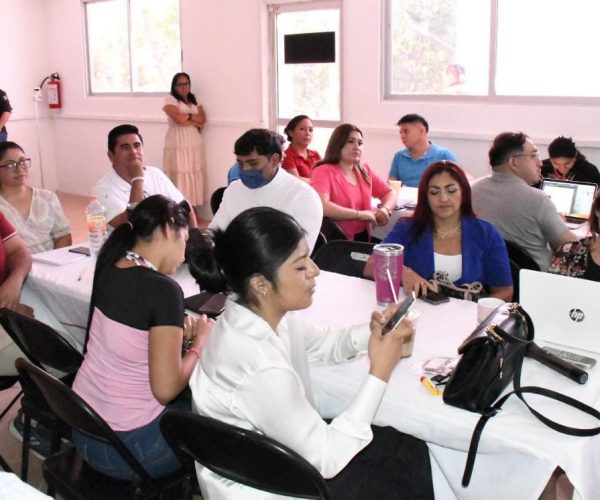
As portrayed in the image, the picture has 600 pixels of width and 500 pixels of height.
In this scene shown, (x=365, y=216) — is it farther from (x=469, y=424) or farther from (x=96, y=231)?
(x=469, y=424)

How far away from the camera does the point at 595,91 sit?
15.6ft

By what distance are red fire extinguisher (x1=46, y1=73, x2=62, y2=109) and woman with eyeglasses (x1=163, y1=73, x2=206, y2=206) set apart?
8.45ft

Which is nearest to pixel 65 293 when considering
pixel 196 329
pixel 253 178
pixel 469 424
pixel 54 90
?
pixel 196 329

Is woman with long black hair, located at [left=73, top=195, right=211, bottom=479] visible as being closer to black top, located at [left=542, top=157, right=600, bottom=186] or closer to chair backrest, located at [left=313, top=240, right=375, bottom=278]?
chair backrest, located at [left=313, top=240, right=375, bottom=278]

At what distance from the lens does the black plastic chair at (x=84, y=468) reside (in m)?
1.66

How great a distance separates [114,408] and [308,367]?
1.82ft

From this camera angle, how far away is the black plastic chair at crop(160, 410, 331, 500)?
1.33 m

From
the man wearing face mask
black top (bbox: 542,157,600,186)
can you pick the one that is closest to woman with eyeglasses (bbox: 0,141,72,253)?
the man wearing face mask

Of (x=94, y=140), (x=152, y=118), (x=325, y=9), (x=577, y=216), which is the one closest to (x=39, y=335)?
(x=577, y=216)

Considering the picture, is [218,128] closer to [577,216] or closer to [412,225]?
[577,216]

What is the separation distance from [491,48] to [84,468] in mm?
4409

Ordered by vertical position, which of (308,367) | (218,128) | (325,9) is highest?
(325,9)

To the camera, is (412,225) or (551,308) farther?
(412,225)

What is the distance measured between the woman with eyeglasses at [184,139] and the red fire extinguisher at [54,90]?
8.45 ft
